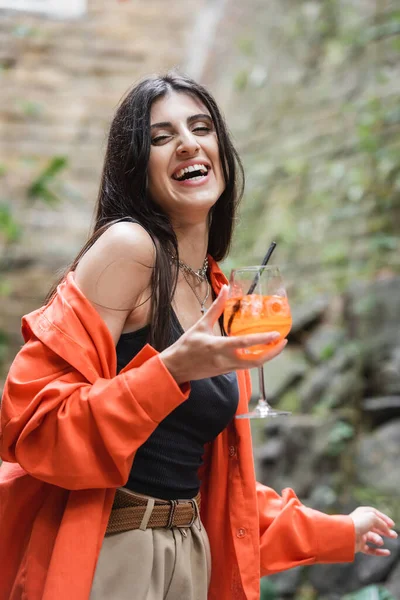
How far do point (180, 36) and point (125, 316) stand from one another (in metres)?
6.30

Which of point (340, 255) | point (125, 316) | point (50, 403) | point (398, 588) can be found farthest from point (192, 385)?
point (340, 255)

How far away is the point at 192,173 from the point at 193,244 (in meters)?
0.17

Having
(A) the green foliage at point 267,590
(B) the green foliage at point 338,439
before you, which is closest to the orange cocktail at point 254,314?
(A) the green foliage at point 267,590

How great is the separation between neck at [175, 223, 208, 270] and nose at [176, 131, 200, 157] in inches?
6.5

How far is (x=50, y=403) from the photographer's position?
3.89ft

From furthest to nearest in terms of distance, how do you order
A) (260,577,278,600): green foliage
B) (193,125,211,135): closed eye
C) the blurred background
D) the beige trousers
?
the blurred background, (260,577,278,600): green foliage, (193,125,211,135): closed eye, the beige trousers

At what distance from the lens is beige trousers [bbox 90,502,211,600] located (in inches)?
50.6

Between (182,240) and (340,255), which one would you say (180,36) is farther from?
(182,240)

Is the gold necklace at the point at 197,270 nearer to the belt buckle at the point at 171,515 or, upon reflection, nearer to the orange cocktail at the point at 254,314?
the orange cocktail at the point at 254,314

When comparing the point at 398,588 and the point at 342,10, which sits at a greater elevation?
the point at 342,10

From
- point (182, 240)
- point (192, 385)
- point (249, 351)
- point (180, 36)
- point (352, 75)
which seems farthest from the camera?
point (180, 36)

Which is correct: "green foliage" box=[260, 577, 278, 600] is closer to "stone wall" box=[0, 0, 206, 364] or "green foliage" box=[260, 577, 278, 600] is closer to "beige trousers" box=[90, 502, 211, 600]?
"beige trousers" box=[90, 502, 211, 600]

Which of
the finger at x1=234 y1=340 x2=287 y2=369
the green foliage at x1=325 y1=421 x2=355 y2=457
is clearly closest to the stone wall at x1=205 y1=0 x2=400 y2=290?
the green foliage at x1=325 y1=421 x2=355 y2=457

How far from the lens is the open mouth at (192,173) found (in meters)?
1.47
